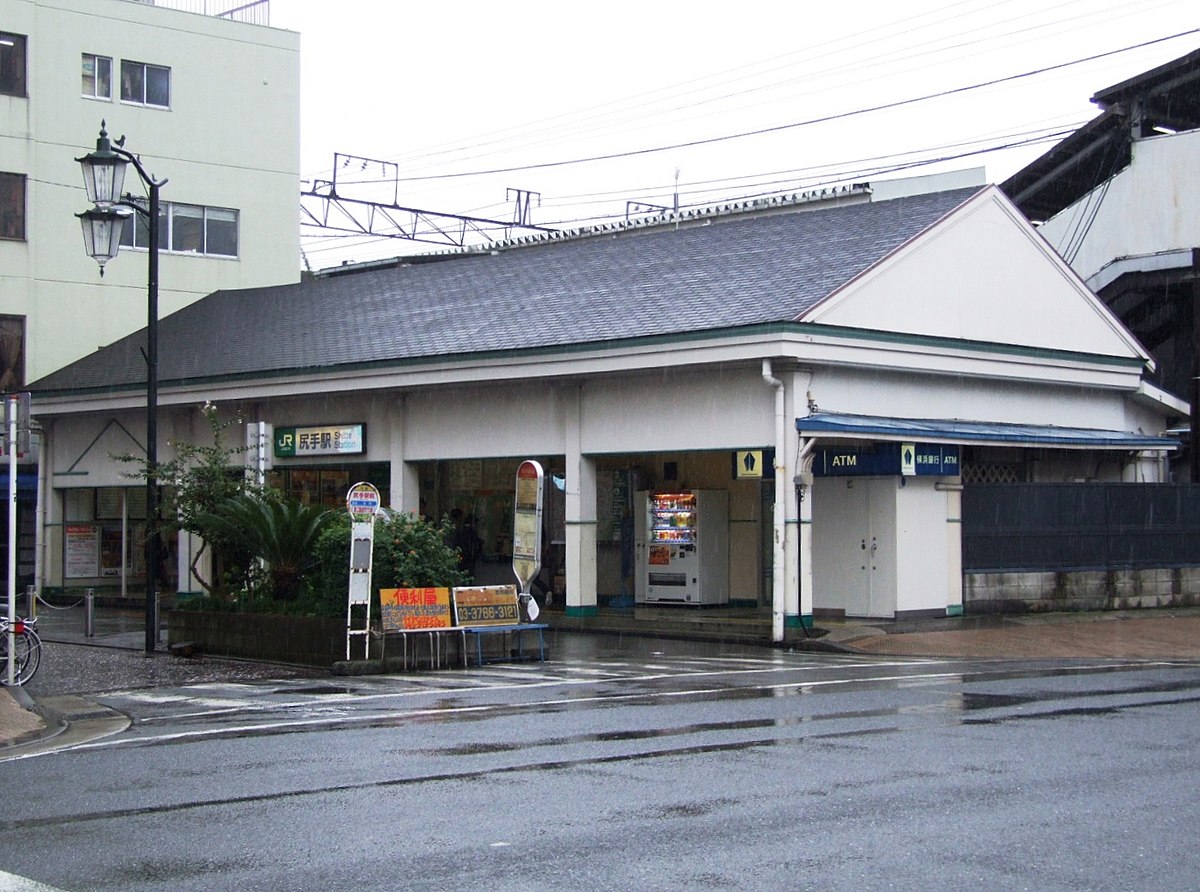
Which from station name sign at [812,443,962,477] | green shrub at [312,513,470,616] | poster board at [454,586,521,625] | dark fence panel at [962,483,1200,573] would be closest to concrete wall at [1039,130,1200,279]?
dark fence panel at [962,483,1200,573]

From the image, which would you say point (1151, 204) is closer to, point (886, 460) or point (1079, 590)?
point (1079, 590)

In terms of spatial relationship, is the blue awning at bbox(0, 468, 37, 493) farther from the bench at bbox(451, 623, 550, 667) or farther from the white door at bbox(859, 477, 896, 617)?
the white door at bbox(859, 477, 896, 617)

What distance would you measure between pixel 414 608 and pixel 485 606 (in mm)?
1132

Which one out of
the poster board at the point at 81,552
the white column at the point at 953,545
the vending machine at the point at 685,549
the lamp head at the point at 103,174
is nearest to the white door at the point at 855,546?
the white column at the point at 953,545

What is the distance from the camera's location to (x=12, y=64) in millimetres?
38125

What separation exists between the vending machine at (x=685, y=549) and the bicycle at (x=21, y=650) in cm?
1296

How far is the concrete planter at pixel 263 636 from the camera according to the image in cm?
2044

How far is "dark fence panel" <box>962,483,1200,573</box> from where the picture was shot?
85.2 feet

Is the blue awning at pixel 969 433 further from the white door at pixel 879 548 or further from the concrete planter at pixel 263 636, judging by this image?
the concrete planter at pixel 263 636

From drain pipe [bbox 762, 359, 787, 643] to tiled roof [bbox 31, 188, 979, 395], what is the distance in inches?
48.0

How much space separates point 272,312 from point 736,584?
14.5m

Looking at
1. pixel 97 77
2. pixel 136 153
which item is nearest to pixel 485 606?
pixel 136 153

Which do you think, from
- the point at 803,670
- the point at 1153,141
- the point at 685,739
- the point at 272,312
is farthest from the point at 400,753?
the point at 1153,141

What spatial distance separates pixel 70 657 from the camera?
888 inches
